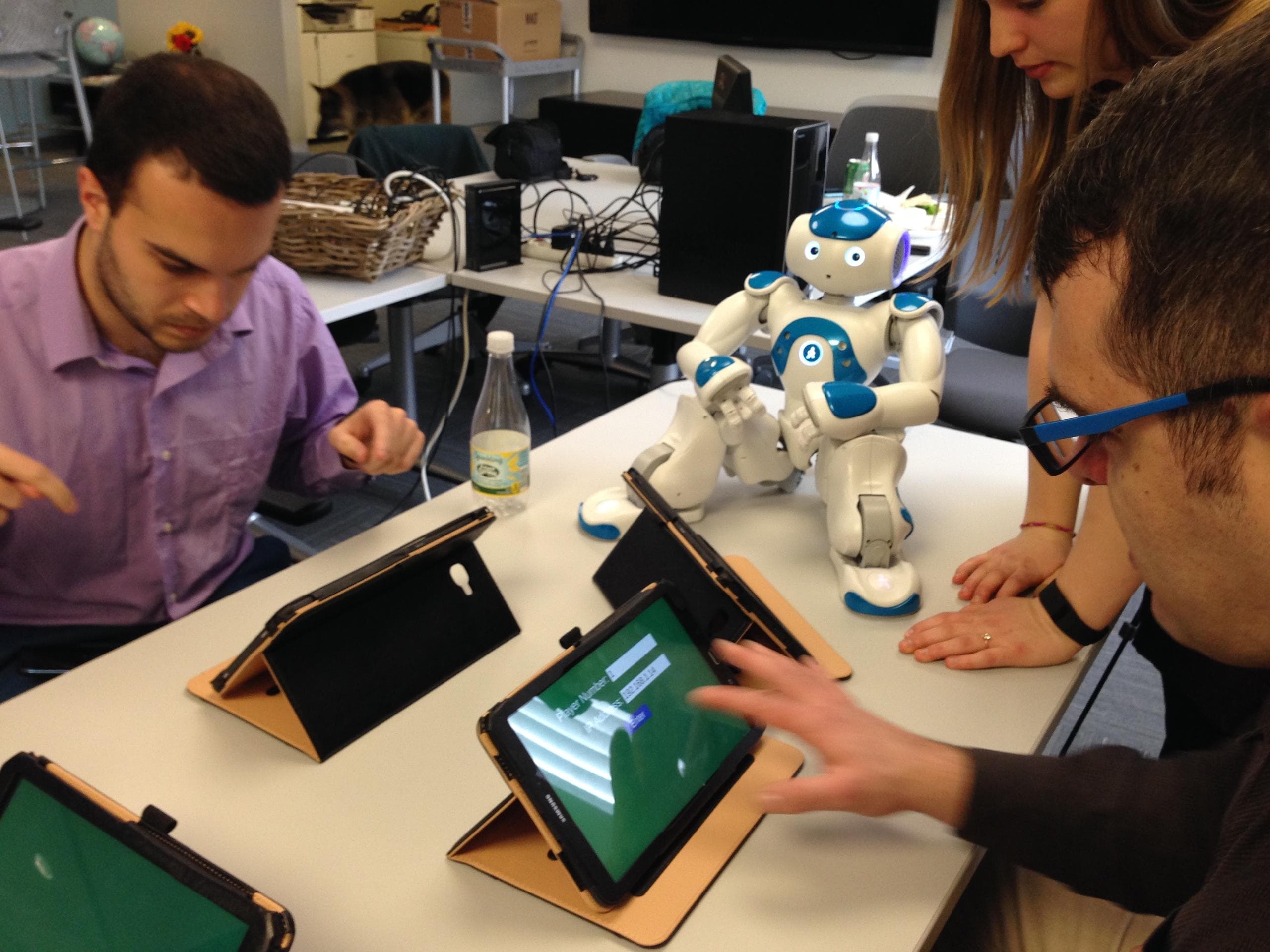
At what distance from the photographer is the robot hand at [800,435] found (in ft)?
4.17

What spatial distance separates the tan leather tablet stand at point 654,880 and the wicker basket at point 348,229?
1481 mm

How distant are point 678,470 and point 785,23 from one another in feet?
15.1

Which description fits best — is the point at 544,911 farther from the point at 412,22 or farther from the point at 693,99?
the point at 412,22

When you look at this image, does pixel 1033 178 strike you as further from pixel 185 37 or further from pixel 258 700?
pixel 185 37

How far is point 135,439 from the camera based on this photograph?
125cm

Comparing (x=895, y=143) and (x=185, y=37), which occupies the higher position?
(x=185, y=37)

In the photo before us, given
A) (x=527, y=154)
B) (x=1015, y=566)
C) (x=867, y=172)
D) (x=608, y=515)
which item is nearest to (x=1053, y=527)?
(x=1015, y=566)

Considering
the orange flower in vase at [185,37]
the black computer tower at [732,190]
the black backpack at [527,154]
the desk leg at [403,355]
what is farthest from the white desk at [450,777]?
the orange flower in vase at [185,37]

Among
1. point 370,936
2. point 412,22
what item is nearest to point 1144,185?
point 370,936

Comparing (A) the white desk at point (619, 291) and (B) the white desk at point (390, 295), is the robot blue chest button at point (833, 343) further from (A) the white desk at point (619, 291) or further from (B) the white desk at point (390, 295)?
(B) the white desk at point (390, 295)

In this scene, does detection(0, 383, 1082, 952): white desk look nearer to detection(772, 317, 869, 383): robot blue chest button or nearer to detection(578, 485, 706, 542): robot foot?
detection(578, 485, 706, 542): robot foot

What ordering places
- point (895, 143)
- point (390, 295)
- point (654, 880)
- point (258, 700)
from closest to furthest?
point (654, 880) → point (258, 700) → point (390, 295) → point (895, 143)

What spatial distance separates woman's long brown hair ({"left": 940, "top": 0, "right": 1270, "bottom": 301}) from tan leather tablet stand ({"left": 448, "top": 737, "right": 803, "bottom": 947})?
2.58 feet

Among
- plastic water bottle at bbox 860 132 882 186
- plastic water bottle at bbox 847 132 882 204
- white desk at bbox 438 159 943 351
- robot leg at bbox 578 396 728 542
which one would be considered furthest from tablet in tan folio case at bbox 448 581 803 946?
plastic water bottle at bbox 860 132 882 186
